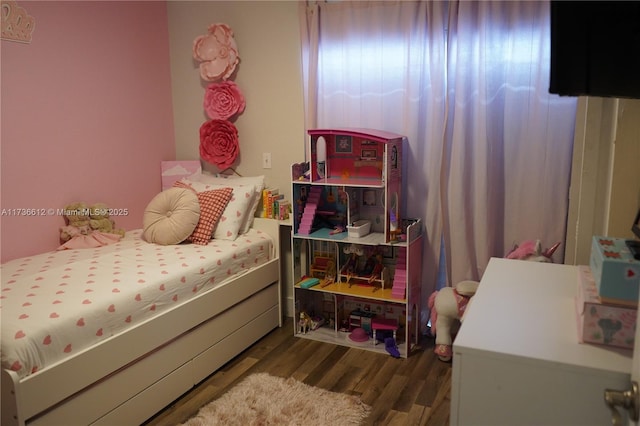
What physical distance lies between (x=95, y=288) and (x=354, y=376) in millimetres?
1399

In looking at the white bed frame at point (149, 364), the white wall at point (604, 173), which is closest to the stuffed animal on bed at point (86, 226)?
the white bed frame at point (149, 364)

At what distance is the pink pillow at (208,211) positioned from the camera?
Result: 120 inches

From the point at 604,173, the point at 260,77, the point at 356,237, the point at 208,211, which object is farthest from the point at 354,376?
the point at 260,77

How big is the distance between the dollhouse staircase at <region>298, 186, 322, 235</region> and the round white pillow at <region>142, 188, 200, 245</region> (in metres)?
0.64

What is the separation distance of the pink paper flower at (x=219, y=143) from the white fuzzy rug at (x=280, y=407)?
159 cm

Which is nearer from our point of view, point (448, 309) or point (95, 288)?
point (95, 288)

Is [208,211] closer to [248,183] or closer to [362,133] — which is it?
[248,183]

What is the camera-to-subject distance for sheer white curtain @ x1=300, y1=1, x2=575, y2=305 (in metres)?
2.69

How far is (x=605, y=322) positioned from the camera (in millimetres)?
1155

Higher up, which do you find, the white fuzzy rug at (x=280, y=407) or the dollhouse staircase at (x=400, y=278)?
the dollhouse staircase at (x=400, y=278)

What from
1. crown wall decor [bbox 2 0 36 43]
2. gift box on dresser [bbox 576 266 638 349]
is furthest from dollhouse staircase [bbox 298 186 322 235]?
gift box on dresser [bbox 576 266 638 349]

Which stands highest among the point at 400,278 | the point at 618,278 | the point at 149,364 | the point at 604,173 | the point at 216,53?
the point at 216,53

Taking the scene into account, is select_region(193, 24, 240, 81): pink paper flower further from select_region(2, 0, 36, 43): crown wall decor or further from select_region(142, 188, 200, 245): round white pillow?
select_region(2, 0, 36, 43): crown wall decor

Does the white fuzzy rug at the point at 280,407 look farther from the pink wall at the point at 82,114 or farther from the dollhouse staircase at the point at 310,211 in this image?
the pink wall at the point at 82,114
